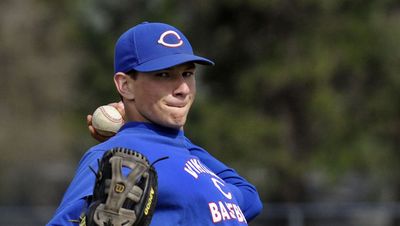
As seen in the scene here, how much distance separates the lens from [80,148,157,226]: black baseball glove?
2967mm

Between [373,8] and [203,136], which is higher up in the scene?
[373,8]

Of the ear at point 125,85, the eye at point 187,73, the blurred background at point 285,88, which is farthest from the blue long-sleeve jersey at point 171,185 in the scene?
the blurred background at point 285,88

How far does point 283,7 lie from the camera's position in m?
15.1

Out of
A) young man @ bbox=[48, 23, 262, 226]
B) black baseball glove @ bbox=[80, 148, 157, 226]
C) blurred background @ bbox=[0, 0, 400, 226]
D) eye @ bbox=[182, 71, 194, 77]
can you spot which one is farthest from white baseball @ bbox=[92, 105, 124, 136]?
blurred background @ bbox=[0, 0, 400, 226]

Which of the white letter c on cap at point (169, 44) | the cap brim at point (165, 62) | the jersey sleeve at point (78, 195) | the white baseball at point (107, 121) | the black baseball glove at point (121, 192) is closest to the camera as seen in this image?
the black baseball glove at point (121, 192)

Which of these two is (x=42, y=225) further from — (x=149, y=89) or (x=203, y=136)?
(x=149, y=89)

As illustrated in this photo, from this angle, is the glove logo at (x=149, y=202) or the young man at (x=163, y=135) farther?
the young man at (x=163, y=135)

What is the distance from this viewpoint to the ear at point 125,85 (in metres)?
3.45

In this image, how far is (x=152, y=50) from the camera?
342 cm

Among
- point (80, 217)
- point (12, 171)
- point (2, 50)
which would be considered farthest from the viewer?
point (2, 50)

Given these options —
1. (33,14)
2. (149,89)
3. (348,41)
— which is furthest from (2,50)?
(149,89)

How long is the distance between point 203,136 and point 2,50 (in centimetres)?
1151

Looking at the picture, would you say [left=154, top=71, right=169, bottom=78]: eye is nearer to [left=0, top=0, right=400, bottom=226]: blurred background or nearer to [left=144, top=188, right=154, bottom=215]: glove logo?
[left=144, top=188, right=154, bottom=215]: glove logo

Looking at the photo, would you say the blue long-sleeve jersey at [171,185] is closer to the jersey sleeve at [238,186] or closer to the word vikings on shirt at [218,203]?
the word vikings on shirt at [218,203]
